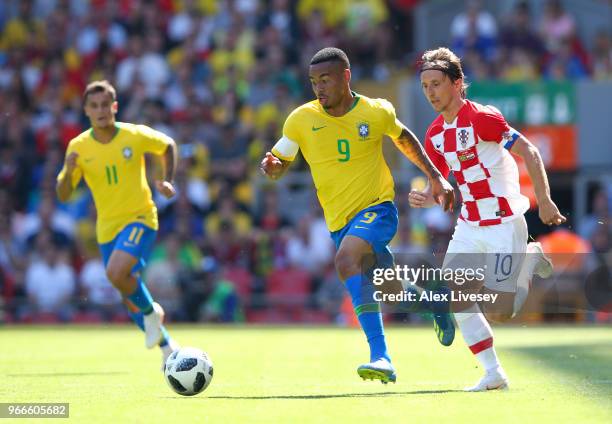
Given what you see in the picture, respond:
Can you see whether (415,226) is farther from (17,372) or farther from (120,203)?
(17,372)

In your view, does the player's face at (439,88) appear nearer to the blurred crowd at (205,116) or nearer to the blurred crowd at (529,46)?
the blurred crowd at (205,116)

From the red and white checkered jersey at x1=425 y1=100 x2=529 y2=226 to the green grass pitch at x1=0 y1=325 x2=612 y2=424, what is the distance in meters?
1.22

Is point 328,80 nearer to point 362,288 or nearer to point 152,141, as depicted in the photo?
point 362,288

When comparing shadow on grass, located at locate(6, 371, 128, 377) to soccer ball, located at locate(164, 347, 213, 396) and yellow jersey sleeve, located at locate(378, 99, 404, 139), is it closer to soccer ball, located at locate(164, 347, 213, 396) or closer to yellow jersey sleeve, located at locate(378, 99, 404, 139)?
soccer ball, located at locate(164, 347, 213, 396)

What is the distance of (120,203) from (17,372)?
183 centimetres

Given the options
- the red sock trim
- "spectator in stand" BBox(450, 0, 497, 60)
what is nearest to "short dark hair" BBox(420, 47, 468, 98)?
the red sock trim

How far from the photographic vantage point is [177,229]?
1816 centimetres

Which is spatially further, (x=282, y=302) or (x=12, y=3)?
(x=12, y=3)

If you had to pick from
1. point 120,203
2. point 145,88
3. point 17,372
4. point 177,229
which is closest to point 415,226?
point 177,229

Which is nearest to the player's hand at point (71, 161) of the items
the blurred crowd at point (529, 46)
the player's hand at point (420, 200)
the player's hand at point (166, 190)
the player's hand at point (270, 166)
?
the player's hand at point (166, 190)

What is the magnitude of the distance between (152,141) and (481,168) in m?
3.85

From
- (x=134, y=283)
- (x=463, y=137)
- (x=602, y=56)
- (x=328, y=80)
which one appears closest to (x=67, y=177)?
(x=134, y=283)

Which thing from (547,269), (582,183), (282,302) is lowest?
(282,302)

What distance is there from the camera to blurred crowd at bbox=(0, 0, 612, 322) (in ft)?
58.6
